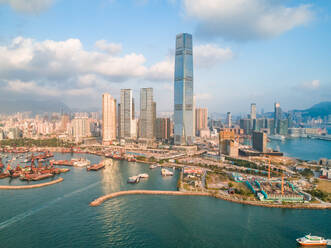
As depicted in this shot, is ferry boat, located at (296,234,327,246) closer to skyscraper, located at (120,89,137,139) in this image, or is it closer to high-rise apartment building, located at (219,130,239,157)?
high-rise apartment building, located at (219,130,239,157)

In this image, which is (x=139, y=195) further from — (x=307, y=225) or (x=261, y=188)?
(x=307, y=225)

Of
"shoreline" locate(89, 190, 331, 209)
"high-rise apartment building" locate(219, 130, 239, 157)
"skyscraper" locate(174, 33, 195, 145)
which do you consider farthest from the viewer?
"skyscraper" locate(174, 33, 195, 145)

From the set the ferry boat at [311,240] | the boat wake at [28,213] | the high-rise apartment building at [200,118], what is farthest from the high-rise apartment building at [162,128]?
the ferry boat at [311,240]

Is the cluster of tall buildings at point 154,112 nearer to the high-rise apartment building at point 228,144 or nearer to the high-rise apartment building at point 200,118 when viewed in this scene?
the high-rise apartment building at point 228,144

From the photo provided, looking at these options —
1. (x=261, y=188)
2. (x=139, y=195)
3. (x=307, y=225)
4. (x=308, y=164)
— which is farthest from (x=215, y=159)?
(x=307, y=225)

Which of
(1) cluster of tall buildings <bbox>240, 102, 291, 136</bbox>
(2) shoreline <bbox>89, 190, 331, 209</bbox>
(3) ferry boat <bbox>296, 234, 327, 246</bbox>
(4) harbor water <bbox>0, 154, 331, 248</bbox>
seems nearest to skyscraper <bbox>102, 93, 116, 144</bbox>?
(4) harbor water <bbox>0, 154, 331, 248</bbox>
